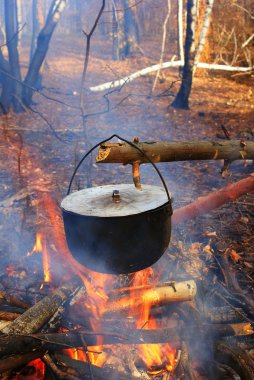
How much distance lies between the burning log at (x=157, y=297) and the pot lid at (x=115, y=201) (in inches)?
39.1

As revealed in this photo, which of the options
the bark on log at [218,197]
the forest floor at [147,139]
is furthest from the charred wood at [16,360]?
the bark on log at [218,197]

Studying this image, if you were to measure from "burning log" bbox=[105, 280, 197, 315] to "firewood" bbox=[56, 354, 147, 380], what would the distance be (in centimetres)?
57

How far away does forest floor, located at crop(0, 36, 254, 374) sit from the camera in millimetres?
4711

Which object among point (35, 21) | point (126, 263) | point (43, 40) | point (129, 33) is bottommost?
point (126, 263)

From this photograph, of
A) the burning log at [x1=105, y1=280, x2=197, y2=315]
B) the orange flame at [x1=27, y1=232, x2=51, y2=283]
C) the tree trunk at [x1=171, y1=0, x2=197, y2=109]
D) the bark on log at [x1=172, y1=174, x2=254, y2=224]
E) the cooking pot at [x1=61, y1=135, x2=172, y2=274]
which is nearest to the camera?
the cooking pot at [x1=61, y1=135, x2=172, y2=274]

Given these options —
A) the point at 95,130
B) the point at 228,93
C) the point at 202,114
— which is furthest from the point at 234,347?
the point at 228,93

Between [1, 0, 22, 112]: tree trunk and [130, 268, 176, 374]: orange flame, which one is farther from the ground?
[1, 0, 22, 112]: tree trunk

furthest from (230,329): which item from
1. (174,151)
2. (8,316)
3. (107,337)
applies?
(8,316)

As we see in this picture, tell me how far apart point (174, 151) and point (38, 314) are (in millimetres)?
1800

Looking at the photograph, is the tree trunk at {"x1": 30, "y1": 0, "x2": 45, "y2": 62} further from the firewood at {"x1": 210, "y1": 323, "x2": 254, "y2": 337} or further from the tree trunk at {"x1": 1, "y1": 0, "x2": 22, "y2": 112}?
the firewood at {"x1": 210, "y1": 323, "x2": 254, "y2": 337}

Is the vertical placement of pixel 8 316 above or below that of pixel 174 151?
below

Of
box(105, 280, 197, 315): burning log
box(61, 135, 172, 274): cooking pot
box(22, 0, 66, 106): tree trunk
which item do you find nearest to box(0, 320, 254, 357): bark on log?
box(105, 280, 197, 315): burning log

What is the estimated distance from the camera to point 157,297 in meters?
3.27

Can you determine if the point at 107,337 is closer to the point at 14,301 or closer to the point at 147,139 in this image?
the point at 14,301
